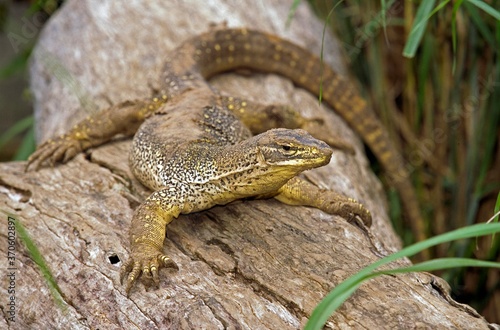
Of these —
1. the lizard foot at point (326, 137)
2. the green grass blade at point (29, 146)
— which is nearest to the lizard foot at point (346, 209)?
the lizard foot at point (326, 137)

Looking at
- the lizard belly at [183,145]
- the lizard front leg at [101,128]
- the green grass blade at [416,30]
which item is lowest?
the lizard front leg at [101,128]

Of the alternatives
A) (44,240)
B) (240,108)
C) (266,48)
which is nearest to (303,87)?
(266,48)

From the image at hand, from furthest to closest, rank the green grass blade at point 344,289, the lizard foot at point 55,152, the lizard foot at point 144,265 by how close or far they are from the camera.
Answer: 1. the lizard foot at point 55,152
2. the lizard foot at point 144,265
3. the green grass blade at point 344,289

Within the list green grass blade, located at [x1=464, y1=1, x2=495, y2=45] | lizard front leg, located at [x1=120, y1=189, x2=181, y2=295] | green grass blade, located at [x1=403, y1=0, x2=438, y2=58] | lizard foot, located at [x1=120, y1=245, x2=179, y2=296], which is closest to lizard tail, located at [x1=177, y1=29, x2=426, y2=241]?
green grass blade, located at [x1=464, y1=1, x2=495, y2=45]

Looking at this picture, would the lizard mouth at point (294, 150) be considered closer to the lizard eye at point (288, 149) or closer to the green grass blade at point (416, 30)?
the lizard eye at point (288, 149)

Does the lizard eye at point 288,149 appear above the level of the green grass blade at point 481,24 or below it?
below

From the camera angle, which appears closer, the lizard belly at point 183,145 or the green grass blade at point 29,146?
the lizard belly at point 183,145

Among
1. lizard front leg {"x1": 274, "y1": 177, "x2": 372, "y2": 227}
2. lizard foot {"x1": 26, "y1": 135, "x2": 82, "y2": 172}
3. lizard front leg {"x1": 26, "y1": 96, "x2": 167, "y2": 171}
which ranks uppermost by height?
lizard front leg {"x1": 274, "y1": 177, "x2": 372, "y2": 227}

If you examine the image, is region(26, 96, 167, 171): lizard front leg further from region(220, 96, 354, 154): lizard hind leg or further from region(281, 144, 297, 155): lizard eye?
region(281, 144, 297, 155): lizard eye
